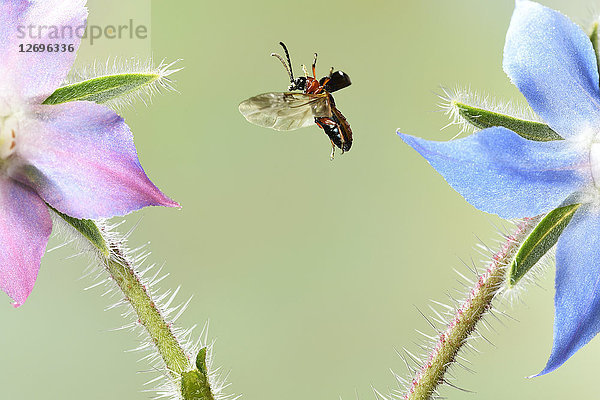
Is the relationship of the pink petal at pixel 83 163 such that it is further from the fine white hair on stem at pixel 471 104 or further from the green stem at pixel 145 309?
the fine white hair on stem at pixel 471 104

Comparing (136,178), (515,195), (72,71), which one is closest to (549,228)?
(515,195)

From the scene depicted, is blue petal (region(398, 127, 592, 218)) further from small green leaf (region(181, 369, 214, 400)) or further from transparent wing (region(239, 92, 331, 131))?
small green leaf (region(181, 369, 214, 400))

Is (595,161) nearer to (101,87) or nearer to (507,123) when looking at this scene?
(507,123)

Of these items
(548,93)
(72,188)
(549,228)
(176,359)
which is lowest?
(176,359)

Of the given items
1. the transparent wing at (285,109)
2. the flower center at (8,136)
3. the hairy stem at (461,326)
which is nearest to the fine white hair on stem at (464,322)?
the hairy stem at (461,326)

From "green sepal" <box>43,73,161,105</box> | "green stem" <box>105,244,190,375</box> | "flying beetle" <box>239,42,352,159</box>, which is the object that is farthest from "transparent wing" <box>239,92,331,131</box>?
"green stem" <box>105,244,190,375</box>

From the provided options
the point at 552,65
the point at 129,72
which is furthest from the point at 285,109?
the point at 552,65

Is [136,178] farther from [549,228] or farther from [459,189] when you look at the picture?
[549,228]
